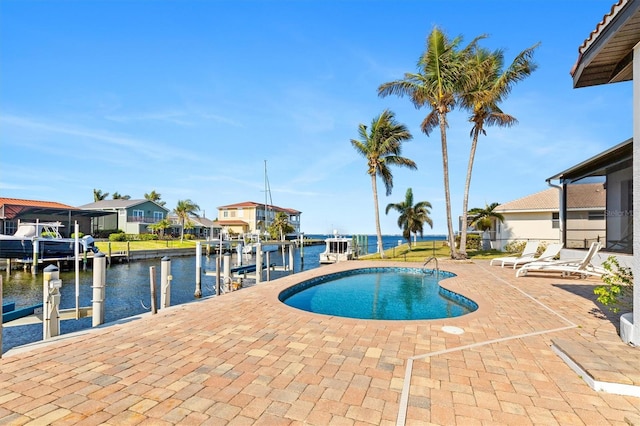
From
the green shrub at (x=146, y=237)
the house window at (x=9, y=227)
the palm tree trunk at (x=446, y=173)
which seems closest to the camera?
the palm tree trunk at (x=446, y=173)

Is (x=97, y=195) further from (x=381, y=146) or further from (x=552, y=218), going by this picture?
(x=552, y=218)

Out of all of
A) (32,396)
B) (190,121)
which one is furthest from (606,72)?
(190,121)

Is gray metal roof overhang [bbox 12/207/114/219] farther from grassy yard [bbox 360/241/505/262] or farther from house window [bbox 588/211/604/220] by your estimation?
house window [bbox 588/211/604/220]

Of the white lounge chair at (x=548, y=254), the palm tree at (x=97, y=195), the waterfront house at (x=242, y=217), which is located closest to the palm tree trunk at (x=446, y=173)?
the white lounge chair at (x=548, y=254)

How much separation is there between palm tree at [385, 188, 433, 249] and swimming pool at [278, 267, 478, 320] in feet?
52.9

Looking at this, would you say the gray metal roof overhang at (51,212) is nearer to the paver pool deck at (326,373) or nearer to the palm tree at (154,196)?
the palm tree at (154,196)

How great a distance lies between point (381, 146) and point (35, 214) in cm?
3863

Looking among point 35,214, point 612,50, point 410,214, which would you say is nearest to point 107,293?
point 612,50

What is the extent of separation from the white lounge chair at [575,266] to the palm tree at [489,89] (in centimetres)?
688

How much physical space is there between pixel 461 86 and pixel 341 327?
17485mm

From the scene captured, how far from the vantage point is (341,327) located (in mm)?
5969

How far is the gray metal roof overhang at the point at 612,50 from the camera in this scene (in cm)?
383

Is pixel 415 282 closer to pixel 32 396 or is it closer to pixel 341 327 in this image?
pixel 341 327

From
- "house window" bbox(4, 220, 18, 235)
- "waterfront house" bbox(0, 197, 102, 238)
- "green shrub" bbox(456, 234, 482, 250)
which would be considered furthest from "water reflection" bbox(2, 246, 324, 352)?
Result: "green shrub" bbox(456, 234, 482, 250)
